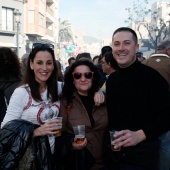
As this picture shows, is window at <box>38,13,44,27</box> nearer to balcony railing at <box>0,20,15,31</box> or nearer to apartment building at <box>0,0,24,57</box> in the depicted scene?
apartment building at <box>0,0,24,57</box>

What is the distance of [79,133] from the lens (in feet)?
8.96

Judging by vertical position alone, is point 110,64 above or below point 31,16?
below

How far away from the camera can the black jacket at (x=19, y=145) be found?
237cm

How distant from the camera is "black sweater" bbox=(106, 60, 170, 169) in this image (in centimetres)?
273

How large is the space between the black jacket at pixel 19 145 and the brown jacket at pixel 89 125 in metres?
0.43

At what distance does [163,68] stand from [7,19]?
25515 millimetres

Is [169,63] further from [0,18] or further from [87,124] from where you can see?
[0,18]

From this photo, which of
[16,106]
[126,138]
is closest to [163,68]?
[126,138]

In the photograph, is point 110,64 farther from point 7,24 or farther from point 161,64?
point 7,24

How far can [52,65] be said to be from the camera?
3117mm

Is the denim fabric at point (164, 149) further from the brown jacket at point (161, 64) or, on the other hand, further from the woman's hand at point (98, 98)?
the brown jacket at point (161, 64)

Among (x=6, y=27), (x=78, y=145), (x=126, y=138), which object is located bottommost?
(x=78, y=145)

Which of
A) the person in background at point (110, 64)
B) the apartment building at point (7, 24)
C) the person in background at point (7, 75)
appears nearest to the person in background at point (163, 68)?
the person in background at point (110, 64)

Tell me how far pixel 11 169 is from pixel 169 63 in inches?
129
